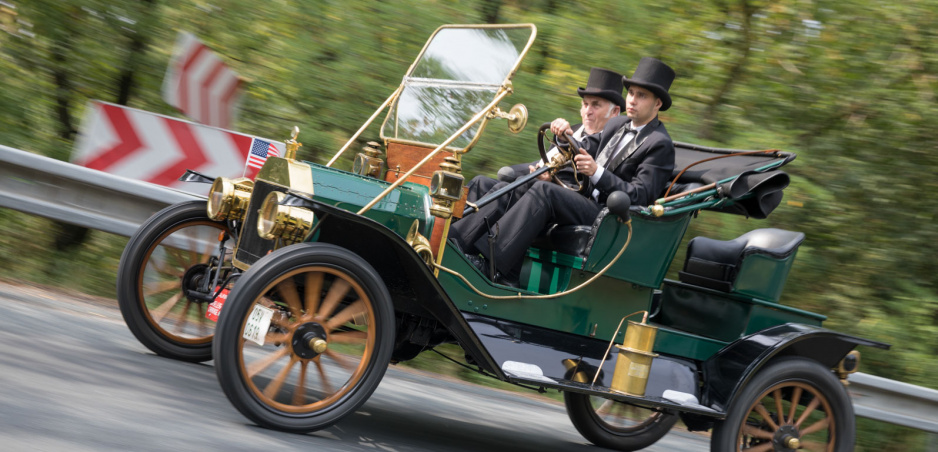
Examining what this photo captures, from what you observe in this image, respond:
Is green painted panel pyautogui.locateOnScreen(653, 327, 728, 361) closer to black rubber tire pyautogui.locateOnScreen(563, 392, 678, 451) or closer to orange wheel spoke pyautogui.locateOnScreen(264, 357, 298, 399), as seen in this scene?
black rubber tire pyautogui.locateOnScreen(563, 392, 678, 451)

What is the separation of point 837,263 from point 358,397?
5.42 meters

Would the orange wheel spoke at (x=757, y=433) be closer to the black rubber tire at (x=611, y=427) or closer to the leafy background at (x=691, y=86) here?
the black rubber tire at (x=611, y=427)

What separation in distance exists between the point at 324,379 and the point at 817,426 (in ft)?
7.65

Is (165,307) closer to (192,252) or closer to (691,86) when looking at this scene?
(192,252)

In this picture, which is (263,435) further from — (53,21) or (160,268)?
(53,21)

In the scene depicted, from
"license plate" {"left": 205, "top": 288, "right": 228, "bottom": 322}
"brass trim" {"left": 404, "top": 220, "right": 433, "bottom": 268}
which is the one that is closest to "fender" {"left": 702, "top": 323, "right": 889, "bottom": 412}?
"brass trim" {"left": 404, "top": 220, "right": 433, "bottom": 268}

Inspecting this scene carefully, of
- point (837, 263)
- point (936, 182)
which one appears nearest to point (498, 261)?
point (837, 263)

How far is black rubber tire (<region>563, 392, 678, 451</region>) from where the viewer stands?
16.0 feet

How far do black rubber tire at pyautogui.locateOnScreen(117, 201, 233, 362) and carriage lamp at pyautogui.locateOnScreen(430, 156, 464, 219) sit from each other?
1.09 m

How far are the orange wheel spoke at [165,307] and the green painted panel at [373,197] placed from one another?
1054 mm

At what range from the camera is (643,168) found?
14.3 feet

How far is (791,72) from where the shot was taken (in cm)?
770

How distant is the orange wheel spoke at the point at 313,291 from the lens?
11.0 feet

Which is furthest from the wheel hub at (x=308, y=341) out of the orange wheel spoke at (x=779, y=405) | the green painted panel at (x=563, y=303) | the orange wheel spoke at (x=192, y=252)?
the orange wheel spoke at (x=779, y=405)
